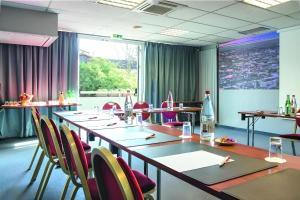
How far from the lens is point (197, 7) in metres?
4.00

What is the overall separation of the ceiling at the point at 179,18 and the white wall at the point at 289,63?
10.3 inches

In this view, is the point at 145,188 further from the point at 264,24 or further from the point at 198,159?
the point at 264,24

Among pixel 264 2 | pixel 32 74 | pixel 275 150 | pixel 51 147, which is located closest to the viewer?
pixel 275 150

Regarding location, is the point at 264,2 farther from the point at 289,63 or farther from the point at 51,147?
the point at 51,147

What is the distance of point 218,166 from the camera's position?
111cm

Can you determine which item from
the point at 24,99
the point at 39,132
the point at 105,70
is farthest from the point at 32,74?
the point at 39,132

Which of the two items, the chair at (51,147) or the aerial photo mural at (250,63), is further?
the aerial photo mural at (250,63)

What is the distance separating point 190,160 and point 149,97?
18.7ft

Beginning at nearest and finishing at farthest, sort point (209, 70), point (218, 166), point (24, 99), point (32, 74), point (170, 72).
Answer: point (218, 166) → point (24, 99) → point (32, 74) → point (170, 72) → point (209, 70)

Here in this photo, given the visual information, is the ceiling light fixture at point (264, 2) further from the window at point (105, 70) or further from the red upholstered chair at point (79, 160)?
the window at point (105, 70)

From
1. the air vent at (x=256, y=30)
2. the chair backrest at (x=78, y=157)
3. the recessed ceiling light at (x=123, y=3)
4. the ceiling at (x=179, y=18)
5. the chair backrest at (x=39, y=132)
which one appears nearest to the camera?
the chair backrest at (x=78, y=157)

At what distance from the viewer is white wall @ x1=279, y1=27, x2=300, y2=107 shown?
516cm

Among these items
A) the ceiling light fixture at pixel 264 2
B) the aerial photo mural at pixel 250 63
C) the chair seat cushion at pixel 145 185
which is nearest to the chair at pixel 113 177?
the chair seat cushion at pixel 145 185

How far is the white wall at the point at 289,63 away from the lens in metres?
5.16
